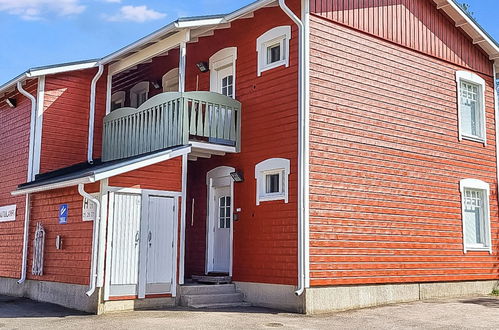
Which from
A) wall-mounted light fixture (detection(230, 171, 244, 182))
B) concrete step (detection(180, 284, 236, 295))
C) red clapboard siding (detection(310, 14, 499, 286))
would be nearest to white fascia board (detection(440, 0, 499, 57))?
red clapboard siding (detection(310, 14, 499, 286))

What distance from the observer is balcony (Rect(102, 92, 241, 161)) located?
39.1ft

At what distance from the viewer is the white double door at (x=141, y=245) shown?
35.9 ft

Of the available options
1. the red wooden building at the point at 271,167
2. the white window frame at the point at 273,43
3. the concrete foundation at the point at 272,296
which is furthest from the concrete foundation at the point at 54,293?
the white window frame at the point at 273,43

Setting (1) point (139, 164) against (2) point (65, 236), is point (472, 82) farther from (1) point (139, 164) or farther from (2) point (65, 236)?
A: (2) point (65, 236)

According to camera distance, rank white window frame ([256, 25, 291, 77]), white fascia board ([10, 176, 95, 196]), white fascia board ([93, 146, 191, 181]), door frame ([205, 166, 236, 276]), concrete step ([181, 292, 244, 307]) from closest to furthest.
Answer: white fascia board ([93, 146, 191, 181])
white fascia board ([10, 176, 95, 196])
concrete step ([181, 292, 244, 307])
white window frame ([256, 25, 291, 77])
door frame ([205, 166, 236, 276])

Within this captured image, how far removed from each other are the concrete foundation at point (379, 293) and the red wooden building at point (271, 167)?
1.8 inches

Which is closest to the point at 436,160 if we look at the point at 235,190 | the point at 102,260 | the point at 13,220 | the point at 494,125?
the point at 494,125

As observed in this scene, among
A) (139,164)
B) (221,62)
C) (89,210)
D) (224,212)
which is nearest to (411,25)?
(221,62)

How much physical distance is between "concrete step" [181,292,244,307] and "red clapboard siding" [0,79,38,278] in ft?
17.3

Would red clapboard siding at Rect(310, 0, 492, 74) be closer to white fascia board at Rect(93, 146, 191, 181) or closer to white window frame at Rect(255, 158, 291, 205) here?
white window frame at Rect(255, 158, 291, 205)

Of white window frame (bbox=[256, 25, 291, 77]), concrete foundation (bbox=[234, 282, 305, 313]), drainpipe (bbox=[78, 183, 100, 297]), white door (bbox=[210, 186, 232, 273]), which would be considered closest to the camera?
drainpipe (bbox=[78, 183, 100, 297])

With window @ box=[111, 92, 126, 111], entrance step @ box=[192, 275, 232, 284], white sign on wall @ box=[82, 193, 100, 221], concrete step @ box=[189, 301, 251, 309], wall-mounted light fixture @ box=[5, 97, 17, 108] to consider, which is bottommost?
concrete step @ box=[189, 301, 251, 309]

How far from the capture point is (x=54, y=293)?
40.3 ft

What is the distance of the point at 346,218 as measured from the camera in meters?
11.6
